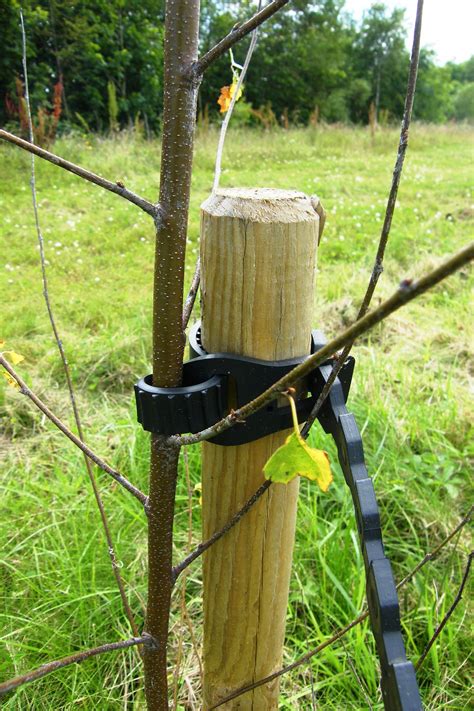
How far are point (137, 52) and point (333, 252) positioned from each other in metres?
11.3

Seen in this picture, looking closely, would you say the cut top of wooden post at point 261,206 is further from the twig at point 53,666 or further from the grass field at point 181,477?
the grass field at point 181,477

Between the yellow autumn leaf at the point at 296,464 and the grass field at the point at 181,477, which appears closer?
the yellow autumn leaf at the point at 296,464

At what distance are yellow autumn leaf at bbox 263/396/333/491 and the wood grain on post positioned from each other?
20 cm

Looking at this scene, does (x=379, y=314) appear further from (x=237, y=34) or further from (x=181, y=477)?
(x=181, y=477)

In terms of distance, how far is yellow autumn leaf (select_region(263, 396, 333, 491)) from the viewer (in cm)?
47

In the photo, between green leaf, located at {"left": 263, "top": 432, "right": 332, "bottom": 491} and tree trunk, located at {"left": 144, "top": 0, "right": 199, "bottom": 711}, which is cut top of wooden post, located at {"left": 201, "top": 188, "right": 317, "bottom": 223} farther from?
green leaf, located at {"left": 263, "top": 432, "right": 332, "bottom": 491}

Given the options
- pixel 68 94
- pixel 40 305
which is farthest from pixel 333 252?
pixel 68 94

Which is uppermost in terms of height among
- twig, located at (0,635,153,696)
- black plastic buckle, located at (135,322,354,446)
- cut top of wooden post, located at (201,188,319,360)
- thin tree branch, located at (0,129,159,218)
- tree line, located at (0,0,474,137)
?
tree line, located at (0,0,474,137)

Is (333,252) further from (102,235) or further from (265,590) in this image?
(265,590)

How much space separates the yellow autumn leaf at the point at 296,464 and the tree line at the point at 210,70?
7215 millimetres

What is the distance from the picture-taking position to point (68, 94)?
11797 mm

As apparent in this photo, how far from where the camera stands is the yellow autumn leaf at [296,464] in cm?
47

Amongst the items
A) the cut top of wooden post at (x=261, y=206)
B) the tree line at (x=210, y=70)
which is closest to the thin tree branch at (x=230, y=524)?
the cut top of wooden post at (x=261, y=206)

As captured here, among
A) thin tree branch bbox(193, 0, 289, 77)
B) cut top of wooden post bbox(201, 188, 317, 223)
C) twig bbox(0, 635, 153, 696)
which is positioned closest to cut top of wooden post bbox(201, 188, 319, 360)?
cut top of wooden post bbox(201, 188, 317, 223)
